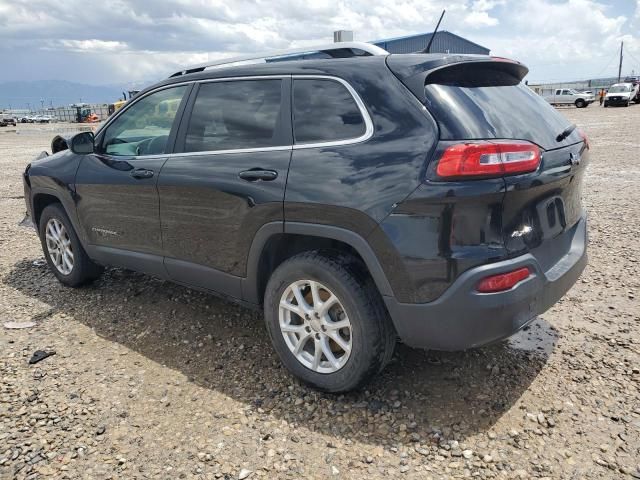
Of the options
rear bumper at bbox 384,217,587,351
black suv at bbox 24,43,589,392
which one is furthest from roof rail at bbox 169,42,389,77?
rear bumper at bbox 384,217,587,351

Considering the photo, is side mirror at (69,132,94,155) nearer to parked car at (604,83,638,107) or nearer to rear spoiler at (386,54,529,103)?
rear spoiler at (386,54,529,103)

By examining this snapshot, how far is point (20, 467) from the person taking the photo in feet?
8.19

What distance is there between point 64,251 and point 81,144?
115cm

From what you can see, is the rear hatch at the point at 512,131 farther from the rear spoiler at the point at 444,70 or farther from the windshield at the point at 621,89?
the windshield at the point at 621,89

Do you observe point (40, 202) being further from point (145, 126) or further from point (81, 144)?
point (145, 126)

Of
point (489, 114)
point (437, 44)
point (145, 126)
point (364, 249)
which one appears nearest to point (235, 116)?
point (145, 126)

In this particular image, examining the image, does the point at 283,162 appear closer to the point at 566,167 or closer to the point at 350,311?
the point at 350,311

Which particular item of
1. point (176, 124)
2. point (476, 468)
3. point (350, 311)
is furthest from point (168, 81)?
point (476, 468)

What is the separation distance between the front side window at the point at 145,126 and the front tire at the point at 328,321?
1.47m

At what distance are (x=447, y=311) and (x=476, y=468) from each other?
0.73 m

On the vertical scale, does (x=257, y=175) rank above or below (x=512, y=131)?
below

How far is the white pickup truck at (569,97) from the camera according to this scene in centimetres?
4050

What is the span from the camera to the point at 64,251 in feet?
15.4

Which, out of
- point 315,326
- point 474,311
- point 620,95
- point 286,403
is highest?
point 474,311
